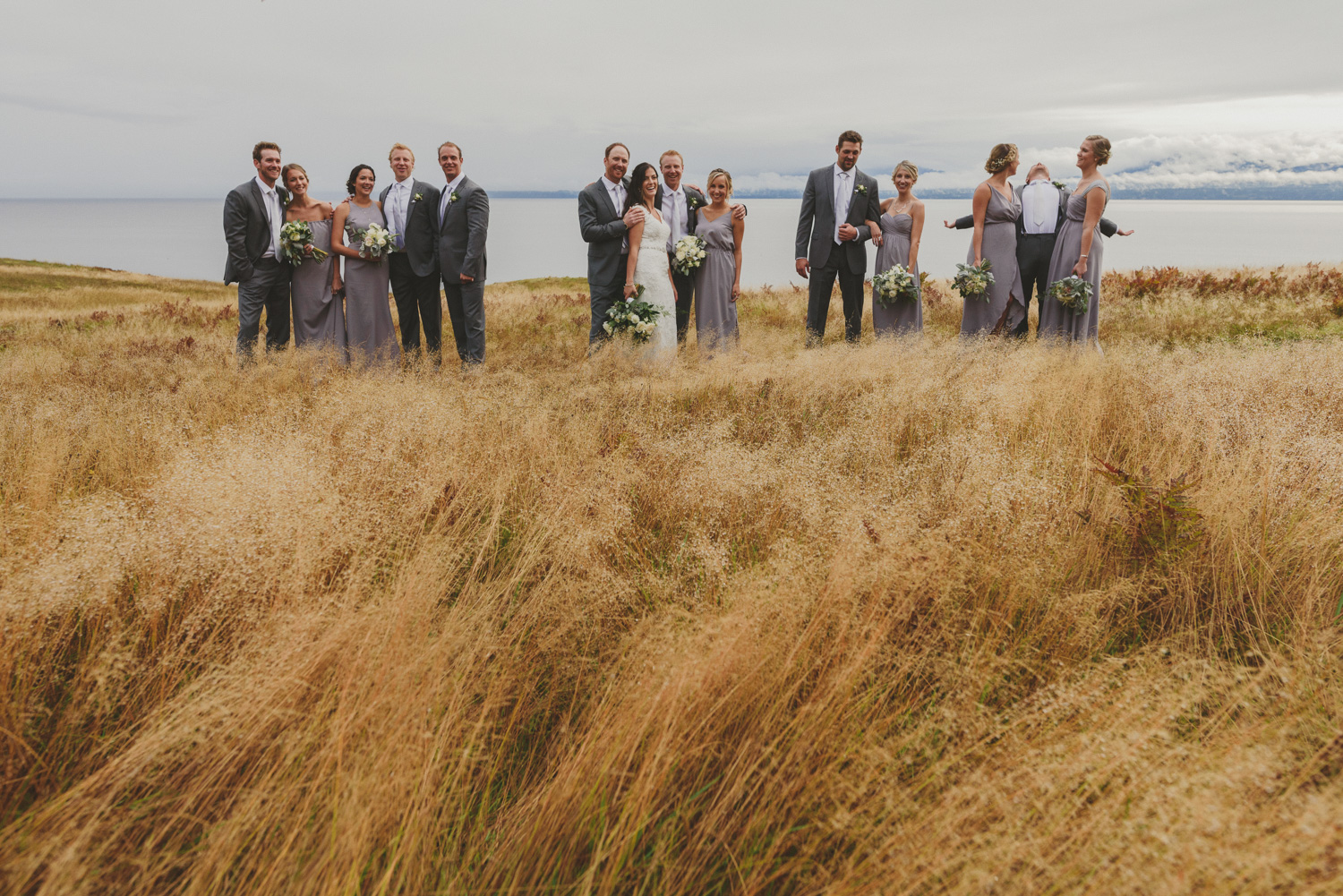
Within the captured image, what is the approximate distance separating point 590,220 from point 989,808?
7372mm

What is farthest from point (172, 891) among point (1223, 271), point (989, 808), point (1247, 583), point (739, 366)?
point (1223, 271)

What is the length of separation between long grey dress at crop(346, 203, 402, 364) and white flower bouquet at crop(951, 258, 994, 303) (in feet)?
23.1

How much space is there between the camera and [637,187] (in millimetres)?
7652

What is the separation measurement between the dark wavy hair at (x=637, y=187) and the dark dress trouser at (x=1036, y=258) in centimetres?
468

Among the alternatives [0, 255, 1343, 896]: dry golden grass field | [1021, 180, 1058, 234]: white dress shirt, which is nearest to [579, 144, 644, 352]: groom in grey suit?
[0, 255, 1343, 896]: dry golden grass field

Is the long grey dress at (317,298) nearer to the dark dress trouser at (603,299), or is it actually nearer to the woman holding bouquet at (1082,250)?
the dark dress trouser at (603,299)

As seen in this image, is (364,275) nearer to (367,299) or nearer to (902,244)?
(367,299)

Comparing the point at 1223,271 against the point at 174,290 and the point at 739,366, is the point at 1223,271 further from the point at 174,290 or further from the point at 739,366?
the point at 174,290

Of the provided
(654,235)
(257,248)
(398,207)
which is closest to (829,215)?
(654,235)

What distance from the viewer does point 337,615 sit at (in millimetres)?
2104

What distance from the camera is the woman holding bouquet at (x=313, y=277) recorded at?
773cm

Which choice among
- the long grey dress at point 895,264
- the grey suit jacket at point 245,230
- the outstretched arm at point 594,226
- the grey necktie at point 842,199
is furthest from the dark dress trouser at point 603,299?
the grey suit jacket at point 245,230

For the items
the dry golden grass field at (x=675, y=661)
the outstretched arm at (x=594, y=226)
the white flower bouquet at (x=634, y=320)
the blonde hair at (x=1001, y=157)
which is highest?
the blonde hair at (x=1001, y=157)

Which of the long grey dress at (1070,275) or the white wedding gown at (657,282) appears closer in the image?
the long grey dress at (1070,275)
